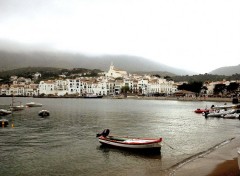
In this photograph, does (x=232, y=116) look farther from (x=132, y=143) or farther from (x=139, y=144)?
(x=139, y=144)

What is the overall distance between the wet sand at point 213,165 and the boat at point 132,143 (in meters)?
3.16

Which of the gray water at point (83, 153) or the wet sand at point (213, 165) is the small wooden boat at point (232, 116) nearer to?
the gray water at point (83, 153)

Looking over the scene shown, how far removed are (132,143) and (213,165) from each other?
6.52m

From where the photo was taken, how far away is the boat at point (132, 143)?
21875 mm

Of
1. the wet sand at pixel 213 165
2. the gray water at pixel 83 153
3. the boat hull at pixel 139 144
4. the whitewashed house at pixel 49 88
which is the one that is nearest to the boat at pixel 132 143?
the boat hull at pixel 139 144

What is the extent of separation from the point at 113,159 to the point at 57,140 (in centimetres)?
882

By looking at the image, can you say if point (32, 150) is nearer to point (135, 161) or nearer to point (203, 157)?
point (135, 161)

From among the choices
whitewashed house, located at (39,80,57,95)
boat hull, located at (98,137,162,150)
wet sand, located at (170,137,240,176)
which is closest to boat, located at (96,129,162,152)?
boat hull, located at (98,137,162,150)

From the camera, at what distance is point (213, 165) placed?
17797 millimetres

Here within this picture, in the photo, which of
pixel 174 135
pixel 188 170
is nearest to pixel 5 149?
pixel 188 170

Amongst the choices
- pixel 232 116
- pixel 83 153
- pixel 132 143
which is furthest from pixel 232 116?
pixel 83 153

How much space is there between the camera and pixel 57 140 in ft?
91.6

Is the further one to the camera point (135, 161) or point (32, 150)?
point (32, 150)

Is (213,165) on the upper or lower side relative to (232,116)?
lower
